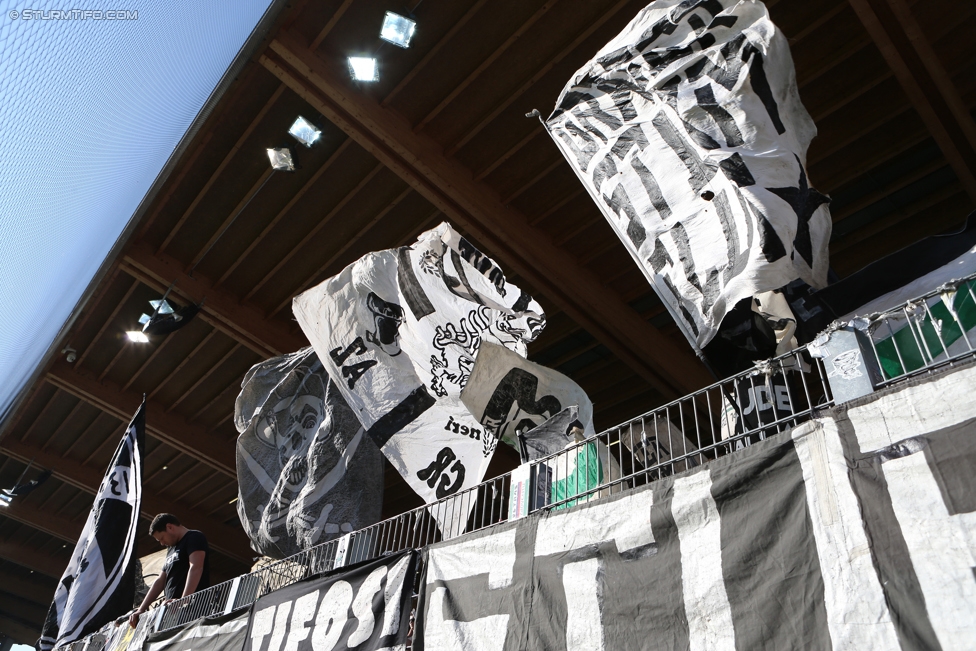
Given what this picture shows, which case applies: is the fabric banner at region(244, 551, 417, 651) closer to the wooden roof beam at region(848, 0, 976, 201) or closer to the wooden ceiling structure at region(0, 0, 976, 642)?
the wooden ceiling structure at region(0, 0, 976, 642)

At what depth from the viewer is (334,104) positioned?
626 centimetres

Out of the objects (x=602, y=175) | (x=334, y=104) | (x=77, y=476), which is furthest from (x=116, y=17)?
(x=77, y=476)

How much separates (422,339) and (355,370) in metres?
0.60

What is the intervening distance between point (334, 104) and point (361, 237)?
154 centimetres

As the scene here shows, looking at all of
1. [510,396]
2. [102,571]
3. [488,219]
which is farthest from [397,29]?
[102,571]

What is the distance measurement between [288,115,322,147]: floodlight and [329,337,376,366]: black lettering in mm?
2416

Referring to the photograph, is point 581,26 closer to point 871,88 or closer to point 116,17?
point 871,88

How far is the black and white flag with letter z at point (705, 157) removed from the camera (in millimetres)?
3025

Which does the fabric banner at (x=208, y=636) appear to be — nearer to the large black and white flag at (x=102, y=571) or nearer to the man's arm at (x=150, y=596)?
the man's arm at (x=150, y=596)

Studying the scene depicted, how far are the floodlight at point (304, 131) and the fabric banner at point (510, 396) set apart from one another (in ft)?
10.8

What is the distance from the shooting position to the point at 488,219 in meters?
6.82

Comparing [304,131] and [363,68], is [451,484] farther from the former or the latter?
[304,131]

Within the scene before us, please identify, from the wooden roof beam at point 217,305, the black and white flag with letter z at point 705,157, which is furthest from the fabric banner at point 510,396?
the wooden roof beam at point 217,305

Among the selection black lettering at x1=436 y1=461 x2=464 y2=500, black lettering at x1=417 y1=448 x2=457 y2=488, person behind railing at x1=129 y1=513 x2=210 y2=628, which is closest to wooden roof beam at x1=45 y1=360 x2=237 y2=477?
person behind railing at x1=129 y1=513 x2=210 y2=628
